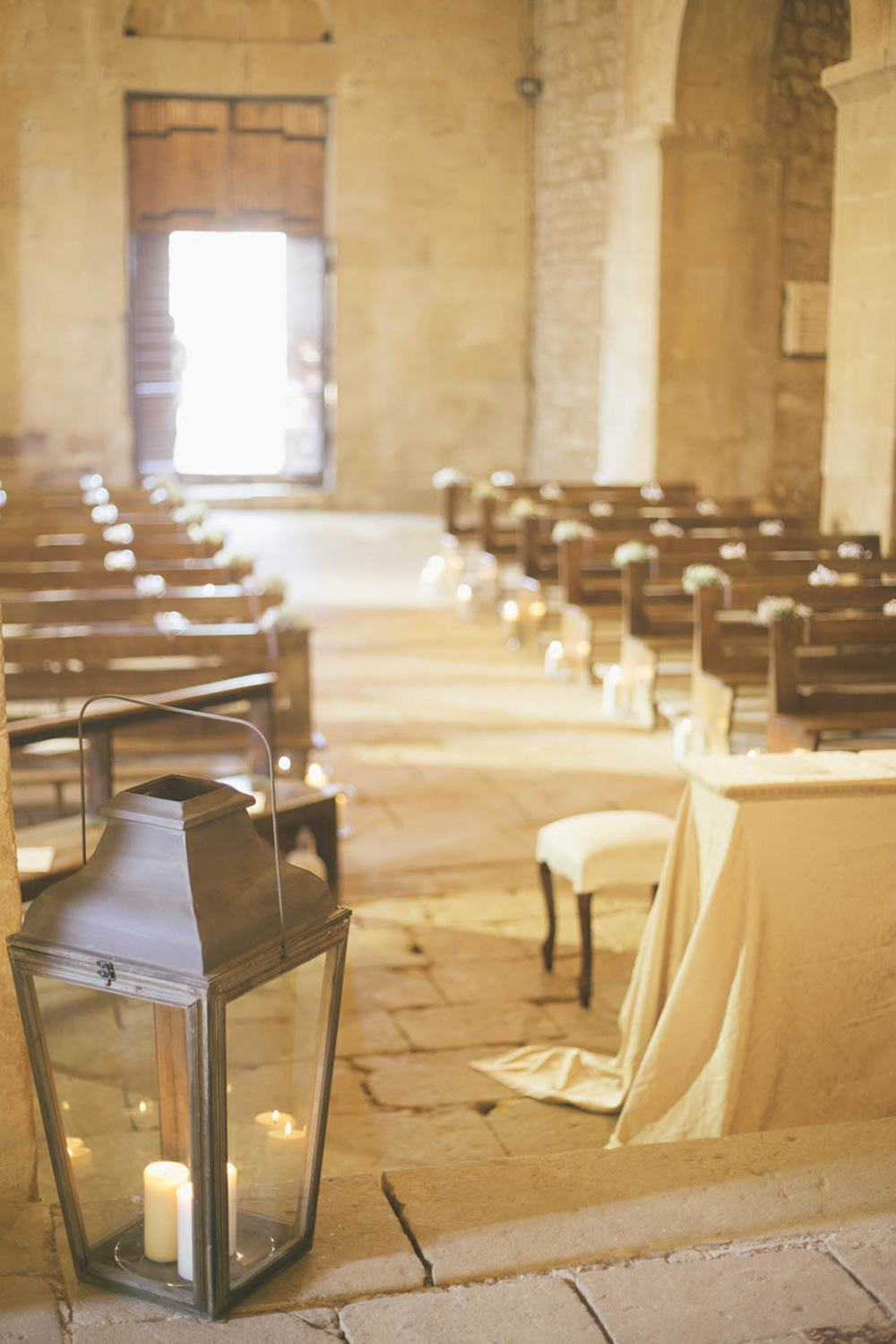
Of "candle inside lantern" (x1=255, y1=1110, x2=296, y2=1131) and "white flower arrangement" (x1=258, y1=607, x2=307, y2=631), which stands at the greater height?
"white flower arrangement" (x1=258, y1=607, x2=307, y2=631)

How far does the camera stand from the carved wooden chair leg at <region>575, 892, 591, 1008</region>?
13.1 ft

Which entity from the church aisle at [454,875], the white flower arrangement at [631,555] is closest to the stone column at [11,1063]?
the church aisle at [454,875]

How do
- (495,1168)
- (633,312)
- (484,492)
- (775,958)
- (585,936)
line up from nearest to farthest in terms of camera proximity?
(495,1168), (775,958), (585,936), (484,492), (633,312)

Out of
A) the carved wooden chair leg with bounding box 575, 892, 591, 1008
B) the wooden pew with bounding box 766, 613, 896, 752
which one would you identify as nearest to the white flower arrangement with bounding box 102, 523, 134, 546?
the wooden pew with bounding box 766, 613, 896, 752

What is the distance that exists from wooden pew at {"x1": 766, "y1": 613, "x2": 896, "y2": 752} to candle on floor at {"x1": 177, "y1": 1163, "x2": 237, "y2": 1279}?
3.57 meters

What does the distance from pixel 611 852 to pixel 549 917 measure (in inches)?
14.9

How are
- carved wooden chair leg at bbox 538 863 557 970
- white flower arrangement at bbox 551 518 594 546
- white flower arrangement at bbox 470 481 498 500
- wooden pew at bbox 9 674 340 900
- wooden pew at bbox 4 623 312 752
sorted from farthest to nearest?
1. white flower arrangement at bbox 470 481 498 500
2. white flower arrangement at bbox 551 518 594 546
3. wooden pew at bbox 4 623 312 752
4. carved wooden chair leg at bbox 538 863 557 970
5. wooden pew at bbox 9 674 340 900

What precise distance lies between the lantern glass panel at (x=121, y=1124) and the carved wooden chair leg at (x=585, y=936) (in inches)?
74.5

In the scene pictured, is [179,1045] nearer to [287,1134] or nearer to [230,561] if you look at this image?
[287,1134]

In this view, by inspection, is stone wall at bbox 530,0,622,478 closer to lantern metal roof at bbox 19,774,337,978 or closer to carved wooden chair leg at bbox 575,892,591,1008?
carved wooden chair leg at bbox 575,892,591,1008

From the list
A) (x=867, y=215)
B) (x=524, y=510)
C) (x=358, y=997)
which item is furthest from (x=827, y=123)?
(x=358, y=997)

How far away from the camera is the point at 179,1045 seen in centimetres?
200

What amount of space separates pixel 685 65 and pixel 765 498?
10.0 ft

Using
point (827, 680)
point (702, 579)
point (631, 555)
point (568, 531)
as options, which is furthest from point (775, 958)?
point (568, 531)
